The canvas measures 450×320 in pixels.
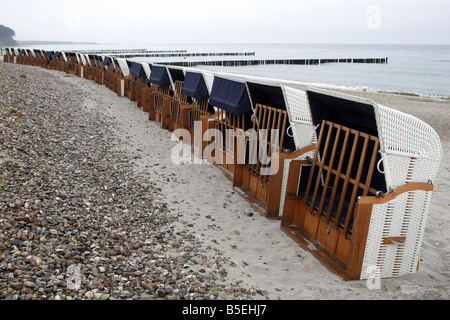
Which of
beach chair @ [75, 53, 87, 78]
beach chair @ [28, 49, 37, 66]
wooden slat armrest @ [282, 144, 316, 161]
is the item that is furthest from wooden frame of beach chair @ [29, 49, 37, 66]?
wooden slat armrest @ [282, 144, 316, 161]

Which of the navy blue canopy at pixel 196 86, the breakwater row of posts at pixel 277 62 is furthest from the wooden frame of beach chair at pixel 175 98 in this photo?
the breakwater row of posts at pixel 277 62

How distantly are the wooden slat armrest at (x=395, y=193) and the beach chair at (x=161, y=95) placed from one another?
30.6 feet

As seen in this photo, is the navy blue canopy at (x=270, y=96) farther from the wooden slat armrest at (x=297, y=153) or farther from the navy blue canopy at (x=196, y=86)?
the navy blue canopy at (x=196, y=86)

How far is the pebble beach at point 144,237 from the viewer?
401 centimetres

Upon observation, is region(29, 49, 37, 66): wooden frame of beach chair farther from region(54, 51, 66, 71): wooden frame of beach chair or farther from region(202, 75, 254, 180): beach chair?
region(202, 75, 254, 180): beach chair

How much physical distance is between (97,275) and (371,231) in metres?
3.05

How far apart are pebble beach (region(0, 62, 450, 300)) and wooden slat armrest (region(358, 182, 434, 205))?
1.02m

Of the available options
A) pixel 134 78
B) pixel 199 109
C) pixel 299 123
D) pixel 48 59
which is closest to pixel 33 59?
pixel 48 59

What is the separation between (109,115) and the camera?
14867 millimetres

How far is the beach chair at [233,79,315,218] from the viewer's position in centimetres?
602

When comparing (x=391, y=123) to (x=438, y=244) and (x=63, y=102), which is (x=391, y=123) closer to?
(x=438, y=244)

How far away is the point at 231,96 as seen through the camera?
25.1 ft

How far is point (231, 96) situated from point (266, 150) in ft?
4.95
